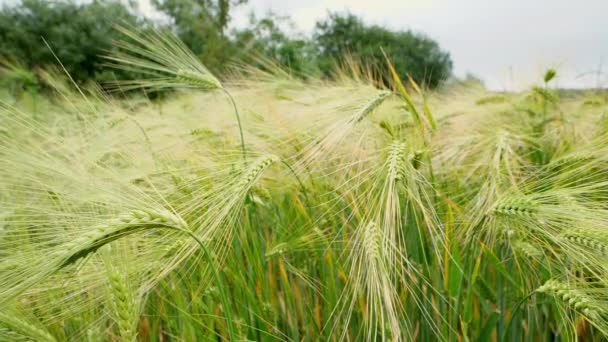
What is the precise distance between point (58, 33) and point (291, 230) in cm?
1015

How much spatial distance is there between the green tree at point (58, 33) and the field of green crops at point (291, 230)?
8.83 m

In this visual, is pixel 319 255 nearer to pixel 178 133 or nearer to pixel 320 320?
pixel 320 320

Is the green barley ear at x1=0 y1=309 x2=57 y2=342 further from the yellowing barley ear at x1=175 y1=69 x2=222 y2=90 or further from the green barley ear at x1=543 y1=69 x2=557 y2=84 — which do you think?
the green barley ear at x1=543 y1=69 x2=557 y2=84

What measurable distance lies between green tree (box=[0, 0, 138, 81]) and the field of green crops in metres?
8.83

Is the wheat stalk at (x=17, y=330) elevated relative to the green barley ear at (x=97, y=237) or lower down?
lower down

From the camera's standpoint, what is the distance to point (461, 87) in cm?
379

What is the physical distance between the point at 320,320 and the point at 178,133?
0.89 metres

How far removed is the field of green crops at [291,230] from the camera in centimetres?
85

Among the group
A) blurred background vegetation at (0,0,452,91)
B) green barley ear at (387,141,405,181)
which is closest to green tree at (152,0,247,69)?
blurred background vegetation at (0,0,452,91)

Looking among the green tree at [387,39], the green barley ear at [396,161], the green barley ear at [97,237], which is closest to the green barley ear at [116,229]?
the green barley ear at [97,237]

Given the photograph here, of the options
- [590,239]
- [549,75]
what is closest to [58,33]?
[549,75]

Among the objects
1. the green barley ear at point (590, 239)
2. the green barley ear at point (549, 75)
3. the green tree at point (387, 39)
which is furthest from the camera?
the green tree at point (387, 39)

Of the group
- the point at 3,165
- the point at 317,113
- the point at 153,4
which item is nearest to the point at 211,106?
the point at 317,113

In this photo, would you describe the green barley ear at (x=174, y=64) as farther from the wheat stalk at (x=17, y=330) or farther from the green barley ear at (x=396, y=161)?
the wheat stalk at (x=17, y=330)
